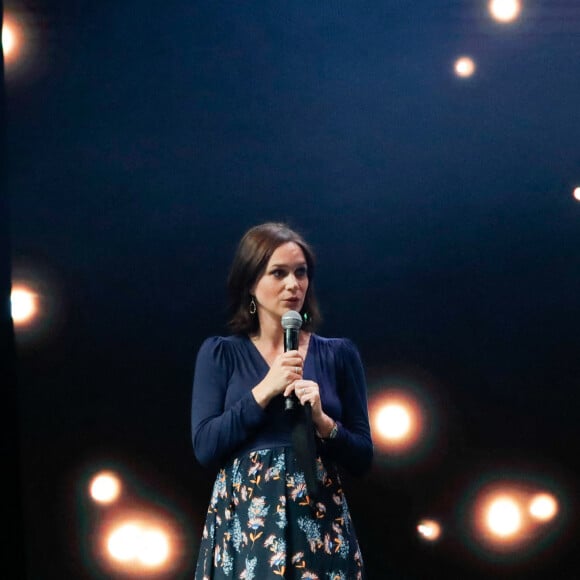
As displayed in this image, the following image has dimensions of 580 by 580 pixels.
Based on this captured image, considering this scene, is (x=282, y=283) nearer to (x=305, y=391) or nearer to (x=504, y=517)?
(x=305, y=391)

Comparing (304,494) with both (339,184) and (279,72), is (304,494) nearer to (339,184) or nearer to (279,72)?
(339,184)

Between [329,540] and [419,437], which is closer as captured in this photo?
[329,540]

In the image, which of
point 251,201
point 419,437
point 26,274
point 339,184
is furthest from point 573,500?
point 26,274

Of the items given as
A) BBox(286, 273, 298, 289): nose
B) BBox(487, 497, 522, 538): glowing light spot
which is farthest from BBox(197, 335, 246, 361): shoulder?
BBox(487, 497, 522, 538): glowing light spot

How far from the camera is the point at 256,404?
1468 mm

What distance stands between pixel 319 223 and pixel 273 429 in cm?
90

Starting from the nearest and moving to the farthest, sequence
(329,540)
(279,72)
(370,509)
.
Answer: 1. (329,540)
2. (370,509)
3. (279,72)

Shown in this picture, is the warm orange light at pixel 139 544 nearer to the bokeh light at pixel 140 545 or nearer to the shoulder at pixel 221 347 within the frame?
the bokeh light at pixel 140 545

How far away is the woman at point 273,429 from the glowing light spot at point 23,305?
2.57 feet

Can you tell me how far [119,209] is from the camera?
223 cm

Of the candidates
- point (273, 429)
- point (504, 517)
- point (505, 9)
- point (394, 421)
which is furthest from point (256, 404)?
point (505, 9)

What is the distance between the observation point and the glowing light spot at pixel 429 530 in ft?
7.00

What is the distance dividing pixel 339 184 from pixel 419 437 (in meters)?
0.85

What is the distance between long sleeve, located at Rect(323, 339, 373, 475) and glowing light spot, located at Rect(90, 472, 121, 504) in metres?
0.85
